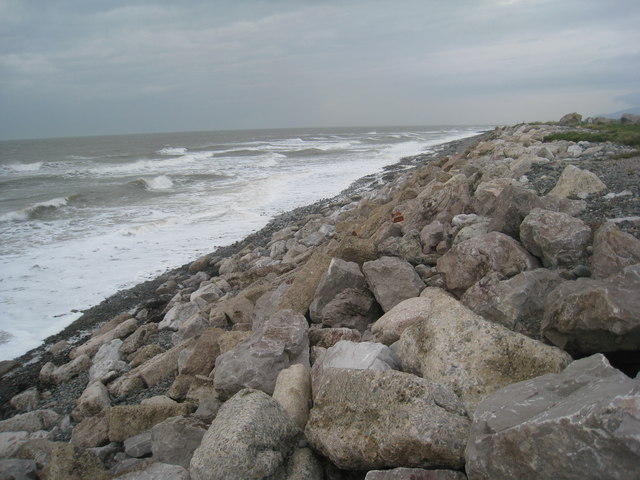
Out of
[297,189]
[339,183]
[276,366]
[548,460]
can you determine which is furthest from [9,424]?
[339,183]

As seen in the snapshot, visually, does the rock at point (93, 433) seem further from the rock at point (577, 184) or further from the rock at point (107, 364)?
the rock at point (577, 184)

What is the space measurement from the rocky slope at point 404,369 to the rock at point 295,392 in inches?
0.6

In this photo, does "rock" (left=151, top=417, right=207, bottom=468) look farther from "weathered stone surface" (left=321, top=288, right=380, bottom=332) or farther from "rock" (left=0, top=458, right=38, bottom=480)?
"weathered stone surface" (left=321, top=288, right=380, bottom=332)

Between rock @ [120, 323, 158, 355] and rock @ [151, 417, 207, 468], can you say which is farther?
rock @ [120, 323, 158, 355]

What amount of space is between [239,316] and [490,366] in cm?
409

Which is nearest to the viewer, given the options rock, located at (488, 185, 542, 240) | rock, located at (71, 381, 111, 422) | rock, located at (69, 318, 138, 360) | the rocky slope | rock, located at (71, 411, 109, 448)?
the rocky slope

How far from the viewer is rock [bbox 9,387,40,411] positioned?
5.96 metres

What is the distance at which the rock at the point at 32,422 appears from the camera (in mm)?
5012

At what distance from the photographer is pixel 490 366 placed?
2689 mm

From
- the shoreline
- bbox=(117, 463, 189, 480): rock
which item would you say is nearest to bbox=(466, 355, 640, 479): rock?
bbox=(117, 463, 189, 480): rock

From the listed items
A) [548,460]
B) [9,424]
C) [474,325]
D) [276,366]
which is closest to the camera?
[548,460]

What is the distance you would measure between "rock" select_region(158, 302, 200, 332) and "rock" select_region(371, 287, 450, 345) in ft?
13.7

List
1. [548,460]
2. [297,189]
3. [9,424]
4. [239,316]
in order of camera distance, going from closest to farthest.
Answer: [548,460]
[9,424]
[239,316]
[297,189]

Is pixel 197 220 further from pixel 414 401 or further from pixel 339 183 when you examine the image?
pixel 414 401
